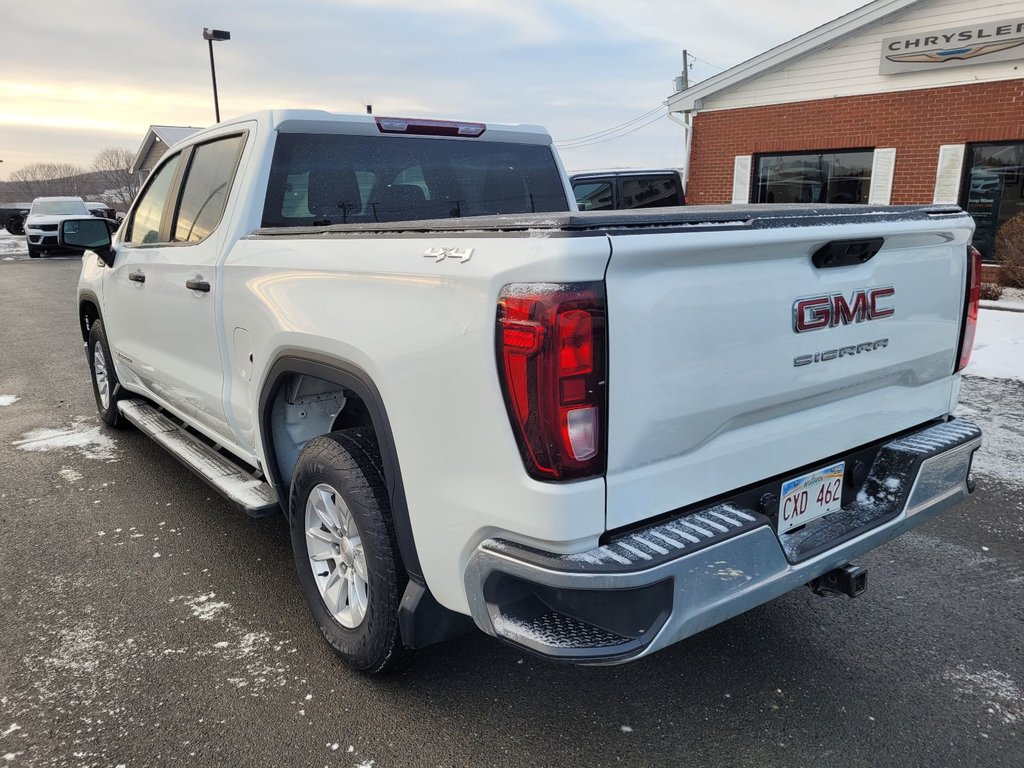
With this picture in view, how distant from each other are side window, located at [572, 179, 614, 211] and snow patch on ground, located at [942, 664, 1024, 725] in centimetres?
848

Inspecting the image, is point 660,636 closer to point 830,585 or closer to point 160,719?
point 830,585

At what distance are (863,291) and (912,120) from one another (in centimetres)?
1271

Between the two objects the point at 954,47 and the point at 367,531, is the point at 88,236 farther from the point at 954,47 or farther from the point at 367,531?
the point at 954,47

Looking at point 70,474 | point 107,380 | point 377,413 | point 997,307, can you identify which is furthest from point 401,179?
point 997,307

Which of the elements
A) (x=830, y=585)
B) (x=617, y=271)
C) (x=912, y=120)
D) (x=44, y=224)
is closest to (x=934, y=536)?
(x=830, y=585)

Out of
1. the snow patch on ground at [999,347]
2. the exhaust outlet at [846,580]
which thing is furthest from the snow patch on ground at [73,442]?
the snow patch on ground at [999,347]

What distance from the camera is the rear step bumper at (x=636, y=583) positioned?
6.27ft

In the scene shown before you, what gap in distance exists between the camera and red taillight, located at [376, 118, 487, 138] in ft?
12.3

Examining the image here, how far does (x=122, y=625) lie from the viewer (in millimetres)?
3170

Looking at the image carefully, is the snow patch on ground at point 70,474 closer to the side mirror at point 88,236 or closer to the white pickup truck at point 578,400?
the side mirror at point 88,236

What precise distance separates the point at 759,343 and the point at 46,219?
26383 millimetres

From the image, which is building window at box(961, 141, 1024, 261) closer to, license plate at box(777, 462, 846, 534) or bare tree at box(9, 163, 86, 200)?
license plate at box(777, 462, 846, 534)

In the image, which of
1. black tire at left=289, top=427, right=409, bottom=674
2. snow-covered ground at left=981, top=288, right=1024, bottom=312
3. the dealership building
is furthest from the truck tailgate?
Answer: the dealership building

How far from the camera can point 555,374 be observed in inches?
73.6
